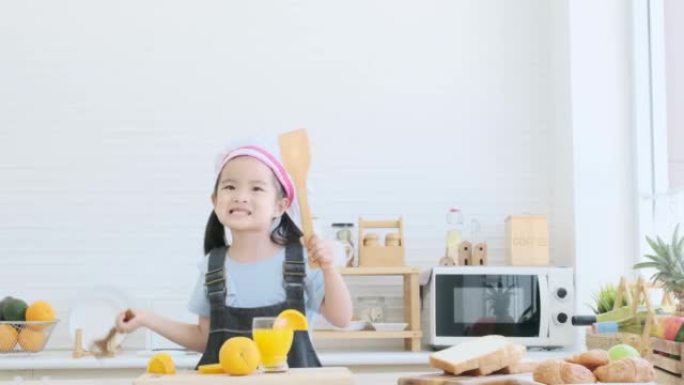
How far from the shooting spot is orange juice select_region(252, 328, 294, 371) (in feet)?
6.28

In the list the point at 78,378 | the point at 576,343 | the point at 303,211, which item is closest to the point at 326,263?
the point at 303,211

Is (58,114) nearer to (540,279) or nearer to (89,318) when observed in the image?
(89,318)

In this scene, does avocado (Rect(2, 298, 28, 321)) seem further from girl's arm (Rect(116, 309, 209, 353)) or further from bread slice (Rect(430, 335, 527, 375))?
bread slice (Rect(430, 335, 527, 375))

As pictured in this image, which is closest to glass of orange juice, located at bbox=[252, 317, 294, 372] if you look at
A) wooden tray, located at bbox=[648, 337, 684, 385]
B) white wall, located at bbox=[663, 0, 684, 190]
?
wooden tray, located at bbox=[648, 337, 684, 385]

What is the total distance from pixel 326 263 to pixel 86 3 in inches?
101

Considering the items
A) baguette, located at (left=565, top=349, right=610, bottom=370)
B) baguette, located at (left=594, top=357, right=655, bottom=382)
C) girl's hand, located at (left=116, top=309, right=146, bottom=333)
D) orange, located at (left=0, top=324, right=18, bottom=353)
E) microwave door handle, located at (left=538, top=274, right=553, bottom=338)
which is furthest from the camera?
microwave door handle, located at (left=538, top=274, right=553, bottom=338)

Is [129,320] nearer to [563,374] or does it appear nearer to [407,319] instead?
[563,374]

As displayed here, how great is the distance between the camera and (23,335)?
12.4ft

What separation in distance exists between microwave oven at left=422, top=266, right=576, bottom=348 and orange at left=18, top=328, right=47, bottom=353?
1522 mm

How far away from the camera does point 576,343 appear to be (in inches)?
155

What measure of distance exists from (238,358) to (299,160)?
2.01ft

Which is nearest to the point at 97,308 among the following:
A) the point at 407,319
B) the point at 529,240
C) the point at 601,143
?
the point at 407,319

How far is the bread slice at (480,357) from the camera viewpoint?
83.2 inches

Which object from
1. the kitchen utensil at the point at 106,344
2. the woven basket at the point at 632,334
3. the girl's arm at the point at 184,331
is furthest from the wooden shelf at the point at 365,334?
the kitchen utensil at the point at 106,344
